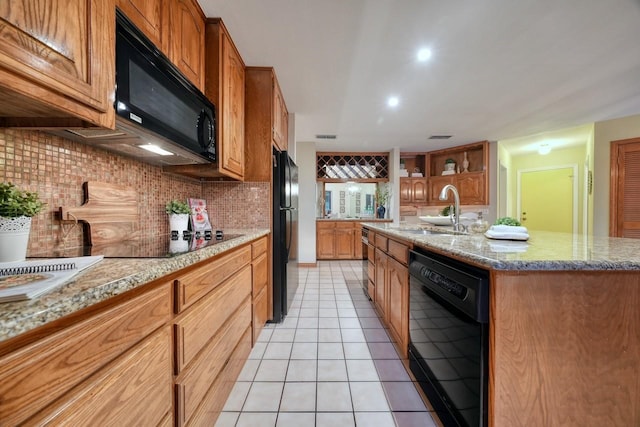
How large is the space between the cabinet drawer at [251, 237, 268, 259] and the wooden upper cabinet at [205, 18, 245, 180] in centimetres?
57

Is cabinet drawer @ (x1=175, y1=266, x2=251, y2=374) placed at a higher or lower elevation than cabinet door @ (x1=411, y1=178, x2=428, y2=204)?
lower

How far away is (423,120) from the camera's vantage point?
12.3ft

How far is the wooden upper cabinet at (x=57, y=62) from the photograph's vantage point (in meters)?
0.62

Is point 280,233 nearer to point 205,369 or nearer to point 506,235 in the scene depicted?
point 205,369

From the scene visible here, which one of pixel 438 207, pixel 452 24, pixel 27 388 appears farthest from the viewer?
pixel 438 207

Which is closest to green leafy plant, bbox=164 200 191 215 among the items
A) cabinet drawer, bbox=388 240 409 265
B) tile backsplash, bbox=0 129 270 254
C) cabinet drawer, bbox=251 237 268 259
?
tile backsplash, bbox=0 129 270 254

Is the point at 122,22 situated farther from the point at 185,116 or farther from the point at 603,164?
the point at 603,164

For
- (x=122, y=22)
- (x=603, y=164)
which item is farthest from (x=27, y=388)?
(x=603, y=164)

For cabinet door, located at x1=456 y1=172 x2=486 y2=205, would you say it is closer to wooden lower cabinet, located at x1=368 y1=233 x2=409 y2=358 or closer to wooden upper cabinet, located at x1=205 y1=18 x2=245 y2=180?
wooden lower cabinet, located at x1=368 y1=233 x2=409 y2=358

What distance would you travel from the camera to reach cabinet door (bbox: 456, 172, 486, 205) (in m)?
4.93

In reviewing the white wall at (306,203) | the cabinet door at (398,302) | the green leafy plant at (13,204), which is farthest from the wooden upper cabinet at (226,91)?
the white wall at (306,203)

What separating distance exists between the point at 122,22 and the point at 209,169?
0.99 metres

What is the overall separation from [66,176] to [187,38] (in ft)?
3.35

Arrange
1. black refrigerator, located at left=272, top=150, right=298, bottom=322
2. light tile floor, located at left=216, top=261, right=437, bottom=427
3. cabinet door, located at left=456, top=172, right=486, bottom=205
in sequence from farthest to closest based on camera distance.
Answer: cabinet door, located at left=456, top=172, right=486, bottom=205, black refrigerator, located at left=272, top=150, right=298, bottom=322, light tile floor, located at left=216, top=261, right=437, bottom=427
